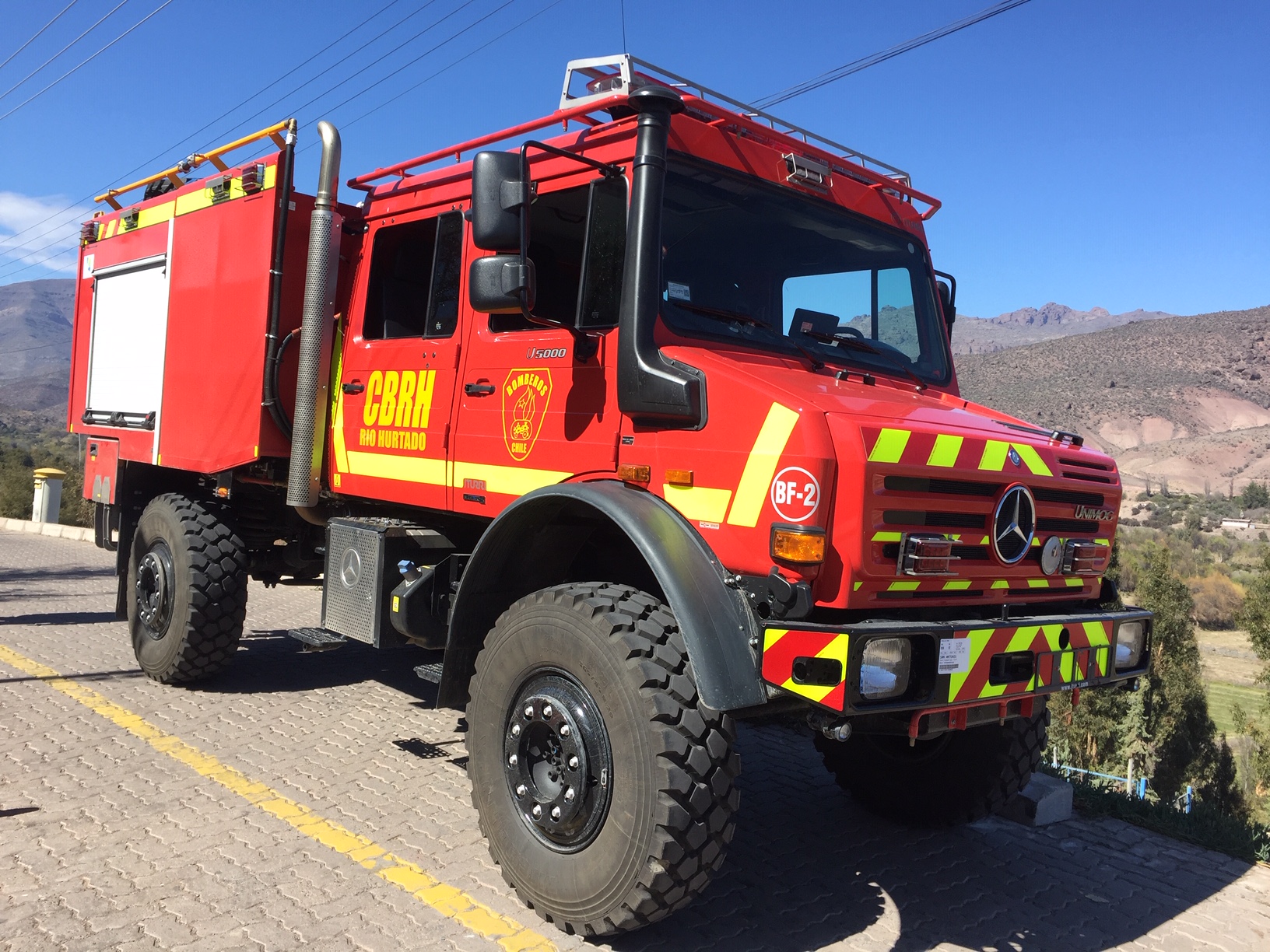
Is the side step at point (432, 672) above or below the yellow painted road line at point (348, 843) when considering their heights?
above

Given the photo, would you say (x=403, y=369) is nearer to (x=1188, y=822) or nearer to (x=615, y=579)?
(x=615, y=579)

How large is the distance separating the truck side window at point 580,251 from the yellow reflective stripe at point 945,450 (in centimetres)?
129

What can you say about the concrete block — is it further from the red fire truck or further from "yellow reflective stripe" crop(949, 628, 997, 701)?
"yellow reflective stripe" crop(949, 628, 997, 701)

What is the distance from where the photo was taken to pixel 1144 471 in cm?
7450

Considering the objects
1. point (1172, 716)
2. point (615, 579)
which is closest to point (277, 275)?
point (615, 579)

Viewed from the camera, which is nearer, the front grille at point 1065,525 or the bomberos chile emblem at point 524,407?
the front grille at point 1065,525

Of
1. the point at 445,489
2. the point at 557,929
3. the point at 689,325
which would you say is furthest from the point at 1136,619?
the point at 445,489

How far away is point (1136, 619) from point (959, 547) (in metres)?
1.09

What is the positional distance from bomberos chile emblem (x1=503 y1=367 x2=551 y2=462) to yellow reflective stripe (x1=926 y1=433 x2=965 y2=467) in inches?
62.6

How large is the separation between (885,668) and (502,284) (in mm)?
1920

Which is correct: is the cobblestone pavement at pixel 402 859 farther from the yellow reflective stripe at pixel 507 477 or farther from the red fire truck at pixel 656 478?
the yellow reflective stripe at pixel 507 477

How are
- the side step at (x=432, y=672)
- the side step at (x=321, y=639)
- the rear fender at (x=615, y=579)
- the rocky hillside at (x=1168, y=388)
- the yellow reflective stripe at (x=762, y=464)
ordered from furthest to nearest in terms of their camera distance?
the rocky hillside at (x=1168, y=388) < the side step at (x=321, y=639) < the side step at (x=432, y=672) < the yellow reflective stripe at (x=762, y=464) < the rear fender at (x=615, y=579)

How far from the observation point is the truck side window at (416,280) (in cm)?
476

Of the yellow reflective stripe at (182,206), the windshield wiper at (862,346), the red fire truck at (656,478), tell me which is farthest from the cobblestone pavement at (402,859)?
the yellow reflective stripe at (182,206)
